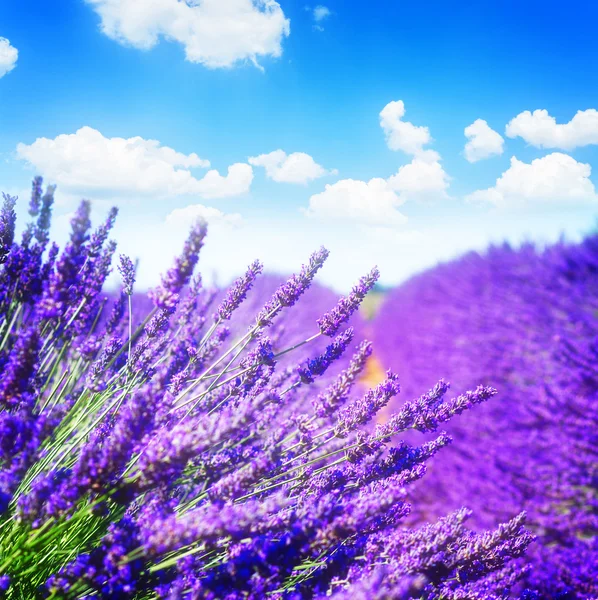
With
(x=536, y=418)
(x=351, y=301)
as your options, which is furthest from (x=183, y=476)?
(x=536, y=418)

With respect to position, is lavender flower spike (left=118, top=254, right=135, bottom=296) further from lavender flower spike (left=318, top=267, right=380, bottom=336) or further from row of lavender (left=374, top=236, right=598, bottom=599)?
row of lavender (left=374, top=236, right=598, bottom=599)

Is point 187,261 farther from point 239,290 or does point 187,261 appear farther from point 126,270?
point 126,270

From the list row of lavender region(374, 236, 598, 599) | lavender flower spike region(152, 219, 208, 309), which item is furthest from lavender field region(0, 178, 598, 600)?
row of lavender region(374, 236, 598, 599)

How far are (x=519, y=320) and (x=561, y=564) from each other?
350 cm

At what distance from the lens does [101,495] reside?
84 cm

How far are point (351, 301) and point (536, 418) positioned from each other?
308cm

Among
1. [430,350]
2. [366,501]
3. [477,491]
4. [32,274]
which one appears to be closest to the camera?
[366,501]

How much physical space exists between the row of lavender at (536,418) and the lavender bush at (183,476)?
739 millimetres

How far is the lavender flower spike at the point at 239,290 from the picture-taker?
133 centimetres

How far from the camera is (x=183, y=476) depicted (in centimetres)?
125

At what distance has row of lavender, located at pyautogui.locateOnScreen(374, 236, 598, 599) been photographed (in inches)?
119

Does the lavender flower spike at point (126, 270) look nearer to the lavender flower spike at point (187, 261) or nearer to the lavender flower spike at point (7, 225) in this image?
the lavender flower spike at point (7, 225)

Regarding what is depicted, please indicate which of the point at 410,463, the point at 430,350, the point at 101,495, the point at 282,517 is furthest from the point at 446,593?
the point at 430,350

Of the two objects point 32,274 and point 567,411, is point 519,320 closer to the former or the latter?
point 567,411
